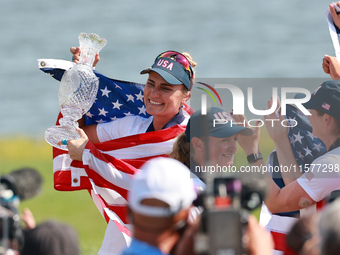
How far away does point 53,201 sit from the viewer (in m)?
13.1

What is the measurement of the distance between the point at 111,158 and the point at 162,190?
1947 mm

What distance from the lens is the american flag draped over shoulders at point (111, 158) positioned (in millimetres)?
4207

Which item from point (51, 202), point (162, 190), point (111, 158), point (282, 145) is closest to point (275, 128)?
point (282, 145)

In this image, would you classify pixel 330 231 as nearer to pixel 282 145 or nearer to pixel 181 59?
pixel 282 145

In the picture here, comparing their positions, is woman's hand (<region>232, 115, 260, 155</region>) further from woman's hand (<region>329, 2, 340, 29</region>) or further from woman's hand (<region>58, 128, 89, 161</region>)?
woman's hand (<region>58, 128, 89, 161</region>)

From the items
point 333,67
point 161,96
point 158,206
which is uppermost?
point 333,67

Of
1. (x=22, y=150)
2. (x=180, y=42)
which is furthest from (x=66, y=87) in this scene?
(x=180, y=42)

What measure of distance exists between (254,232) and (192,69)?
7.23 ft

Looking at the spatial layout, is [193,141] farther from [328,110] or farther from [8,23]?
[8,23]

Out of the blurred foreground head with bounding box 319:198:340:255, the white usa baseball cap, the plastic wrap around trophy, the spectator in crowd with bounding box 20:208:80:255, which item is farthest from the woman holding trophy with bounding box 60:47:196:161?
the blurred foreground head with bounding box 319:198:340:255

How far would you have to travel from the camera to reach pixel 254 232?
246 centimetres

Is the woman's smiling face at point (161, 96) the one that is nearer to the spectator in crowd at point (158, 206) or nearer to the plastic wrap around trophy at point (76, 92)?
the plastic wrap around trophy at point (76, 92)

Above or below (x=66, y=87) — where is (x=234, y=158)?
below

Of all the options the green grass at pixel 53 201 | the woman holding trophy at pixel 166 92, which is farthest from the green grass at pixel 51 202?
the woman holding trophy at pixel 166 92
